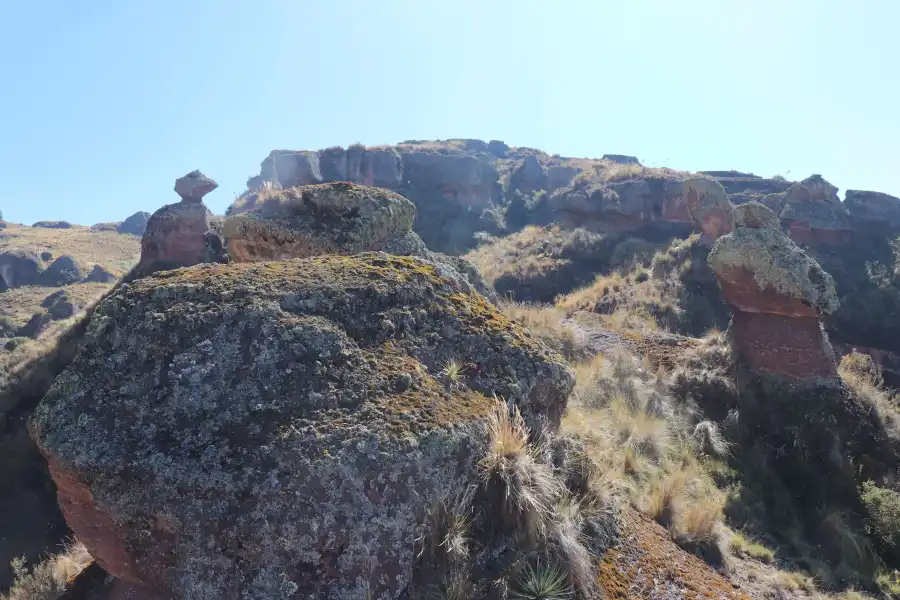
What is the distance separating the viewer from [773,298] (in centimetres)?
1012

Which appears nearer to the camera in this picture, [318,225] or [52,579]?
[52,579]

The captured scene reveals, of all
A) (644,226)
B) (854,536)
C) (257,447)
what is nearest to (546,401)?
(257,447)

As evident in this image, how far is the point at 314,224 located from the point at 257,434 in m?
5.03

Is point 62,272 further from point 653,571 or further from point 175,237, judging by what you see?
point 653,571

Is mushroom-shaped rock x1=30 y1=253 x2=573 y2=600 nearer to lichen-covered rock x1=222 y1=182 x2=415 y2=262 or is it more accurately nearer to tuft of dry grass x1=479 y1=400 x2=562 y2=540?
tuft of dry grass x1=479 y1=400 x2=562 y2=540

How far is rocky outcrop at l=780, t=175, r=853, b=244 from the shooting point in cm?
2625

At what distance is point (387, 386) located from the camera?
11.5 feet

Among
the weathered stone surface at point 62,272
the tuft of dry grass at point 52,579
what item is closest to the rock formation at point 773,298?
the tuft of dry grass at point 52,579

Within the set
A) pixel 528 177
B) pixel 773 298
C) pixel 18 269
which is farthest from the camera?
pixel 528 177

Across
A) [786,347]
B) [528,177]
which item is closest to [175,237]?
[786,347]

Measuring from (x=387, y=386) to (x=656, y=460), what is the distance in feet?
14.1

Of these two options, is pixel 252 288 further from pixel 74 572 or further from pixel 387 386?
pixel 74 572

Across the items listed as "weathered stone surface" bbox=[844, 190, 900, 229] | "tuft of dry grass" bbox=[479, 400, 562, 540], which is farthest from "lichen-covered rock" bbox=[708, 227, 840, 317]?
"weathered stone surface" bbox=[844, 190, 900, 229]

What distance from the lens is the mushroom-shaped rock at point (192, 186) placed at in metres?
23.1
